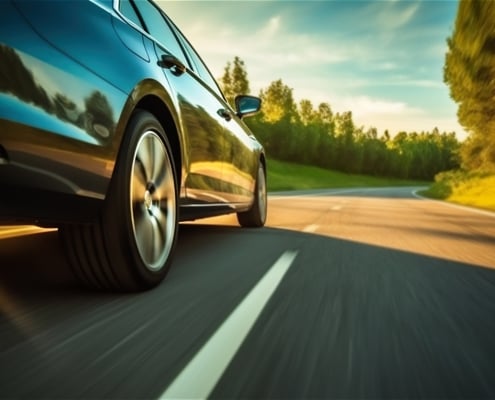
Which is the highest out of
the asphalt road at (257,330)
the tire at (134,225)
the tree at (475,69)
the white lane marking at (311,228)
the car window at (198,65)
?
the tree at (475,69)

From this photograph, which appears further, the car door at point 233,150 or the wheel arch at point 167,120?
the car door at point 233,150

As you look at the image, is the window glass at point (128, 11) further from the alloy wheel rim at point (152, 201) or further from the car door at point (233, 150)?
the car door at point (233, 150)

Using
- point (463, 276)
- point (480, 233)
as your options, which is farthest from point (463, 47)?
point (463, 276)

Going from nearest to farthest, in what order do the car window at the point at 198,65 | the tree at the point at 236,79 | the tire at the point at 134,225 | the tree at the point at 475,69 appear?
the tire at the point at 134,225 < the car window at the point at 198,65 < the tree at the point at 475,69 < the tree at the point at 236,79

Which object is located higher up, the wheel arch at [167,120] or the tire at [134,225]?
the wheel arch at [167,120]

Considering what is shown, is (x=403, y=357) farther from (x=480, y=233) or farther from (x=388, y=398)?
(x=480, y=233)

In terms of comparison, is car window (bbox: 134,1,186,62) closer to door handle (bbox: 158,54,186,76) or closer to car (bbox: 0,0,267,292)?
car (bbox: 0,0,267,292)

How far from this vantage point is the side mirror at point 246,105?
7.08 meters

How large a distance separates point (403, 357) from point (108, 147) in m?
1.70

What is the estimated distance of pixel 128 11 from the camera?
3881 millimetres

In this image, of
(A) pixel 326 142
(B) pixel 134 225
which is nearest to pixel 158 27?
(B) pixel 134 225

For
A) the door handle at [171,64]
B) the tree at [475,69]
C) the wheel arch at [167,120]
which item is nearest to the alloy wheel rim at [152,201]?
the wheel arch at [167,120]

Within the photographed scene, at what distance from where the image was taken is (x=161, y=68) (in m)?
3.86

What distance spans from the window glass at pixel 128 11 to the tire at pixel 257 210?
152 inches
